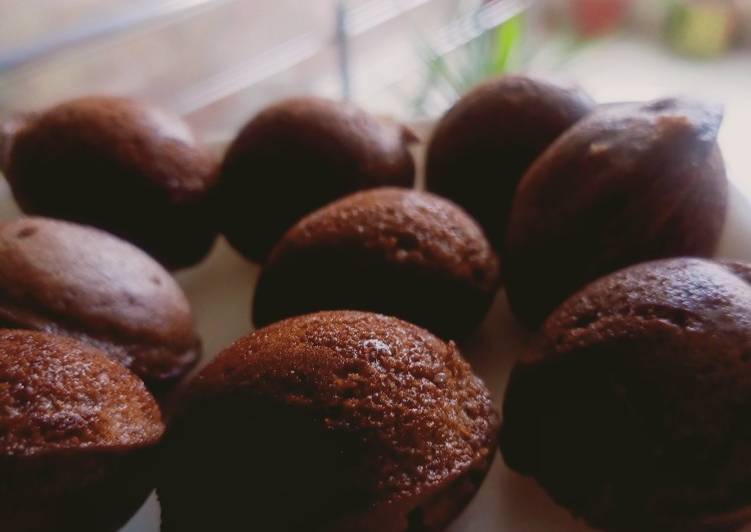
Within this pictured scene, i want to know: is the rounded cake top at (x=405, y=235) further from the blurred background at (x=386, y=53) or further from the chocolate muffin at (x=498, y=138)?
the blurred background at (x=386, y=53)

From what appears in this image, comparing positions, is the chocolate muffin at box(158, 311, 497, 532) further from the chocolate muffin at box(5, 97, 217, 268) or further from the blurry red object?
the blurry red object

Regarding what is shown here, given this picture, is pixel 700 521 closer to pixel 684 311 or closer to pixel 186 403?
pixel 684 311

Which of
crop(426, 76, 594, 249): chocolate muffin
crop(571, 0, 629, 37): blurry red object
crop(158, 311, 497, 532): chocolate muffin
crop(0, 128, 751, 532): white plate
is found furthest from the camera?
crop(571, 0, 629, 37): blurry red object

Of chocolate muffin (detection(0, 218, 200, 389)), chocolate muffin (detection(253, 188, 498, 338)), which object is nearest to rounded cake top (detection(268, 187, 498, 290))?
chocolate muffin (detection(253, 188, 498, 338))

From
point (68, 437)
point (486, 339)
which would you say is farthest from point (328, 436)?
point (486, 339)

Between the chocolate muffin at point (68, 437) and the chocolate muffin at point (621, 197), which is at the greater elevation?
the chocolate muffin at point (621, 197)

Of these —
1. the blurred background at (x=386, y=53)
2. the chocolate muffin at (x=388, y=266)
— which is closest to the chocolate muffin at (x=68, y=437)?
the chocolate muffin at (x=388, y=266)

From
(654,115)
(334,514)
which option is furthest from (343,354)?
(654,115)
